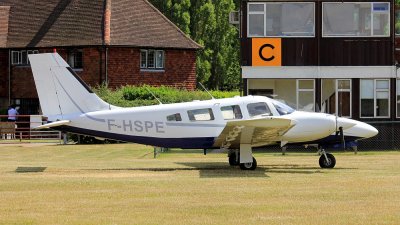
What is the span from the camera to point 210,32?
78438 mm

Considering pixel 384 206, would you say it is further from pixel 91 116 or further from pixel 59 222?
pixel 91 116

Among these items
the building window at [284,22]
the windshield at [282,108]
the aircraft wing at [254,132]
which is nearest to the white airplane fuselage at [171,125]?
the windshield at [282,108]

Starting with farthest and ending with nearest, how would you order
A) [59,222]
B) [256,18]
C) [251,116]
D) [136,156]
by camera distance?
[256,18]
[136,156]
[251,116]
[59,222]

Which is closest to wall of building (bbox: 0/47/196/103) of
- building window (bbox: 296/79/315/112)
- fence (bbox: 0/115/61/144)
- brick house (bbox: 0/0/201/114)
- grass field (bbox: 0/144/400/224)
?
brick house (bbox: 0/0/201/114)

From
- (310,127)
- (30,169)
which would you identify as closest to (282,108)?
(310,127)

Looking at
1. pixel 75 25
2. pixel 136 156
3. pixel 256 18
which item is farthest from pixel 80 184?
pixel 75 25

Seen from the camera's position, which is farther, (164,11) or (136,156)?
(164,11)

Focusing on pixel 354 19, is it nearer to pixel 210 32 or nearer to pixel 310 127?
pixel 310 127

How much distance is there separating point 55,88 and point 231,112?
472cm

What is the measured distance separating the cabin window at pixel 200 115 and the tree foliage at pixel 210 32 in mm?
47905

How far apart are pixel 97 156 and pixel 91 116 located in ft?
26.2

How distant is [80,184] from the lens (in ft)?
Answer: 73.5

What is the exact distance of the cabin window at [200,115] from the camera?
2692cm

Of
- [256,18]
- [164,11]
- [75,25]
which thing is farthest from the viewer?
[164,11]
